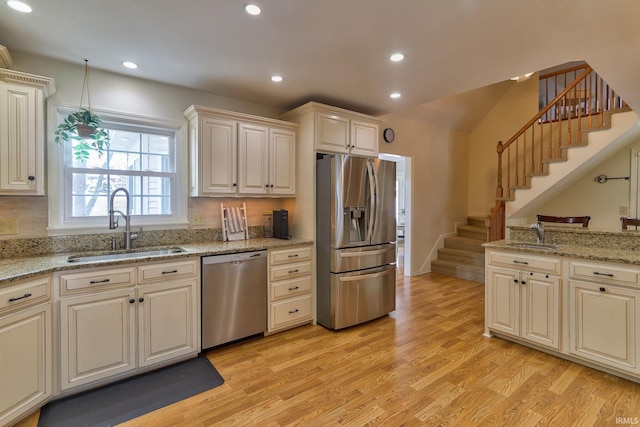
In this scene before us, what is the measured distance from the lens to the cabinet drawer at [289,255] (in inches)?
123

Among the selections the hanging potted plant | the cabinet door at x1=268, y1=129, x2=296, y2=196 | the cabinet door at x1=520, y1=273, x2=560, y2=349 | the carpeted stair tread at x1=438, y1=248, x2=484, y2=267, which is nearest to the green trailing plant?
the hanging potted plant

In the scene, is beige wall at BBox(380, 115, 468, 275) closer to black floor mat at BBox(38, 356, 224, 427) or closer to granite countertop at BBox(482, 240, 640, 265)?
granite countertop at BBox(482, 240, 640, 265)

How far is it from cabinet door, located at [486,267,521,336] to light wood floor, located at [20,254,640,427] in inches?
6.9

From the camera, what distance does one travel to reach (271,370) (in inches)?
98.7

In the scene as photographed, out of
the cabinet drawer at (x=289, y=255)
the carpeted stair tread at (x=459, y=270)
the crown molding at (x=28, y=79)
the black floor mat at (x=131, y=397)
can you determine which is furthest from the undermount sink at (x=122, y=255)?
the carpeted stair tread at (x=459, y=270)

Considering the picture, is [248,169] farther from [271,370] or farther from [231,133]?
[271,370]

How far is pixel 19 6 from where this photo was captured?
1.91 meters

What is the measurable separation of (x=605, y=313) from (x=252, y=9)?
3.29m

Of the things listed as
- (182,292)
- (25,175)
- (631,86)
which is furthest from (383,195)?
(25,175)

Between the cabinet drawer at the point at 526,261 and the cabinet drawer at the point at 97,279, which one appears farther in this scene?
the cabinet drawer at the point at 526,261

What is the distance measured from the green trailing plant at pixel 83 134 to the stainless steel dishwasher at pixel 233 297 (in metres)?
1.42

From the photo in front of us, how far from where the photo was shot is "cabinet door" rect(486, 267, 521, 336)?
2836 millimetres

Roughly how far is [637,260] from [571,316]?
63 cm

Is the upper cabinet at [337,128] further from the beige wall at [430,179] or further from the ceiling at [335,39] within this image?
the beige wall at [430,179]
